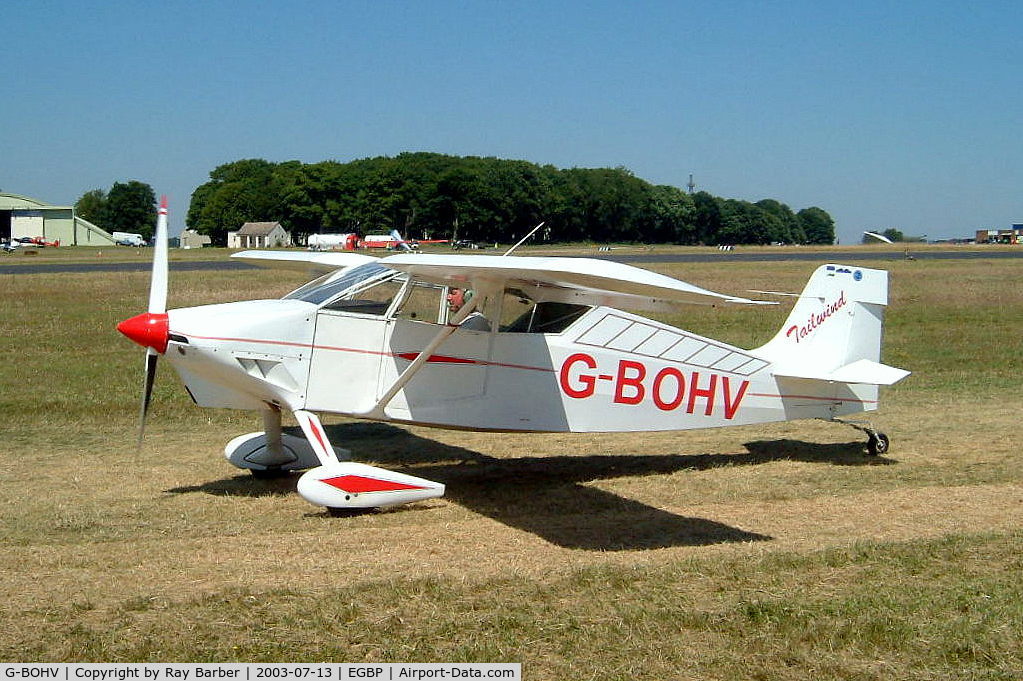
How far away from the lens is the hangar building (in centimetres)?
12378

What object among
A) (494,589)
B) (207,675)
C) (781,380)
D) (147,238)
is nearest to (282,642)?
(207,675)

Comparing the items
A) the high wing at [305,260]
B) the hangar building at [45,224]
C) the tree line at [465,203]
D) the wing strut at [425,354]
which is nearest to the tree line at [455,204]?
the tree line at [465,203]

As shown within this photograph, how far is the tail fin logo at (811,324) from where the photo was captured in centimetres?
1031

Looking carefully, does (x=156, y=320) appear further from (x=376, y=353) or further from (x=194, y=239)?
(x=194, y=239)

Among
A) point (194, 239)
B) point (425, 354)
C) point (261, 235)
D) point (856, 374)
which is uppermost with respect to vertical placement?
point (261, 235)

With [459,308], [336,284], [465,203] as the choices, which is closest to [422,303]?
[459,308]

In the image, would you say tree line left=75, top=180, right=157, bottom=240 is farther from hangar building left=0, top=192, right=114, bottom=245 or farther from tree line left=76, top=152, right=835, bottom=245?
hangar building left=0, top=192, right=114, bottom=245

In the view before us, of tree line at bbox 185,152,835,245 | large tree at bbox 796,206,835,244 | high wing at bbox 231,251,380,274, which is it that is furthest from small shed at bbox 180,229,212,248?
high wing at bbox 231,251,380,274

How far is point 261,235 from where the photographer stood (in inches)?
4245

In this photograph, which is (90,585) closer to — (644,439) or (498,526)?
(498,526)

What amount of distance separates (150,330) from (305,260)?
116 inches

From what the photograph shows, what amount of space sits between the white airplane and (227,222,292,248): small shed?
9905cm

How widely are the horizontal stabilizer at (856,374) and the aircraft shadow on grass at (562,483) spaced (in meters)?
0.92

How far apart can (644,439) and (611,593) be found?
597 centimetres
